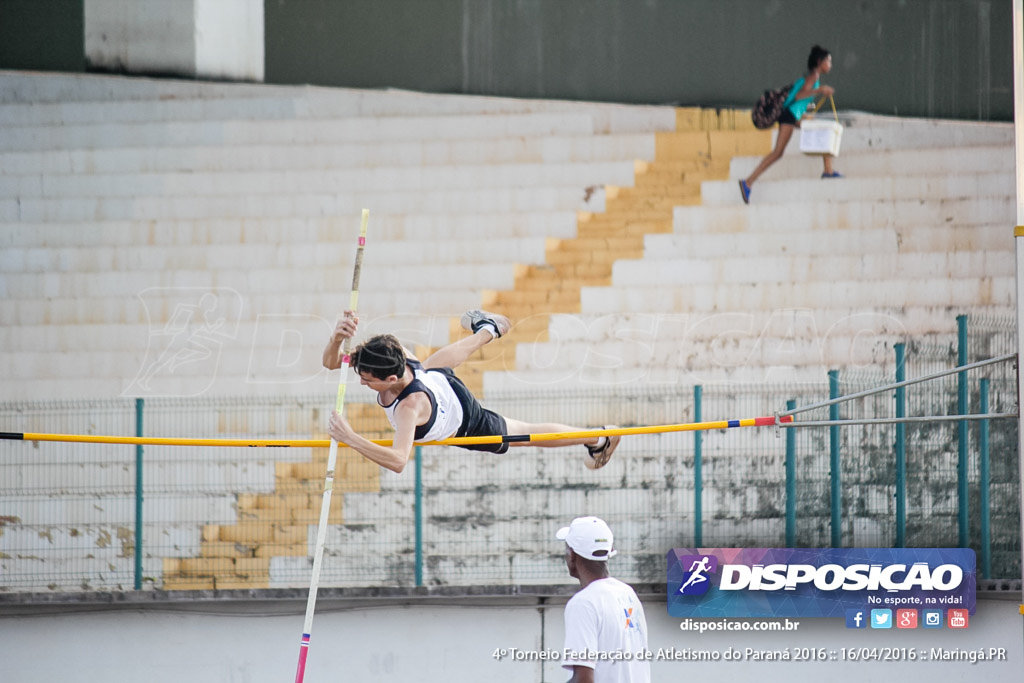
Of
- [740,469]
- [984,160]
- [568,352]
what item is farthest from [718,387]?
[984,160]

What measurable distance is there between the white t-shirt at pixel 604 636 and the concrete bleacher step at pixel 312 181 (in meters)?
7.94

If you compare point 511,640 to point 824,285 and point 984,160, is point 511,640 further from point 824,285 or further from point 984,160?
point 984,160

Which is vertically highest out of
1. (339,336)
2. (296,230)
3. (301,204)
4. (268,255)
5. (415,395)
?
(301,204)

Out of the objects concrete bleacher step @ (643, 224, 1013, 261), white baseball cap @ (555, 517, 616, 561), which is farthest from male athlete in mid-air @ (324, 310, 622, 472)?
concrete bleacher step @ (643, 224, 1013, 261)

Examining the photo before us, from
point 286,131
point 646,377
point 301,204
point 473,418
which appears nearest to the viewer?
point 473,418

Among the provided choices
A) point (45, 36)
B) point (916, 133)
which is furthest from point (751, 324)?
point (45, 36)

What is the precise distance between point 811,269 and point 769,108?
71.9 inches

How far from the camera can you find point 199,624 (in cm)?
890


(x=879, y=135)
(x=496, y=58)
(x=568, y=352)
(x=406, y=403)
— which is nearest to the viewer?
(x=406, y=403)

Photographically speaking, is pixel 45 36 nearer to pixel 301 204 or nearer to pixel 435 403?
pixel 301 204

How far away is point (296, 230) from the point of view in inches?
471

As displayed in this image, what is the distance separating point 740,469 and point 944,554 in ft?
5.32

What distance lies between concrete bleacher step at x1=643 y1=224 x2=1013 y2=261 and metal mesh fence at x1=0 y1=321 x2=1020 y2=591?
61.9 inches

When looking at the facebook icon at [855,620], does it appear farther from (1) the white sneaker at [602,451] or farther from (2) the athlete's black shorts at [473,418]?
(2) the athlete's black shorts at [473,418]
